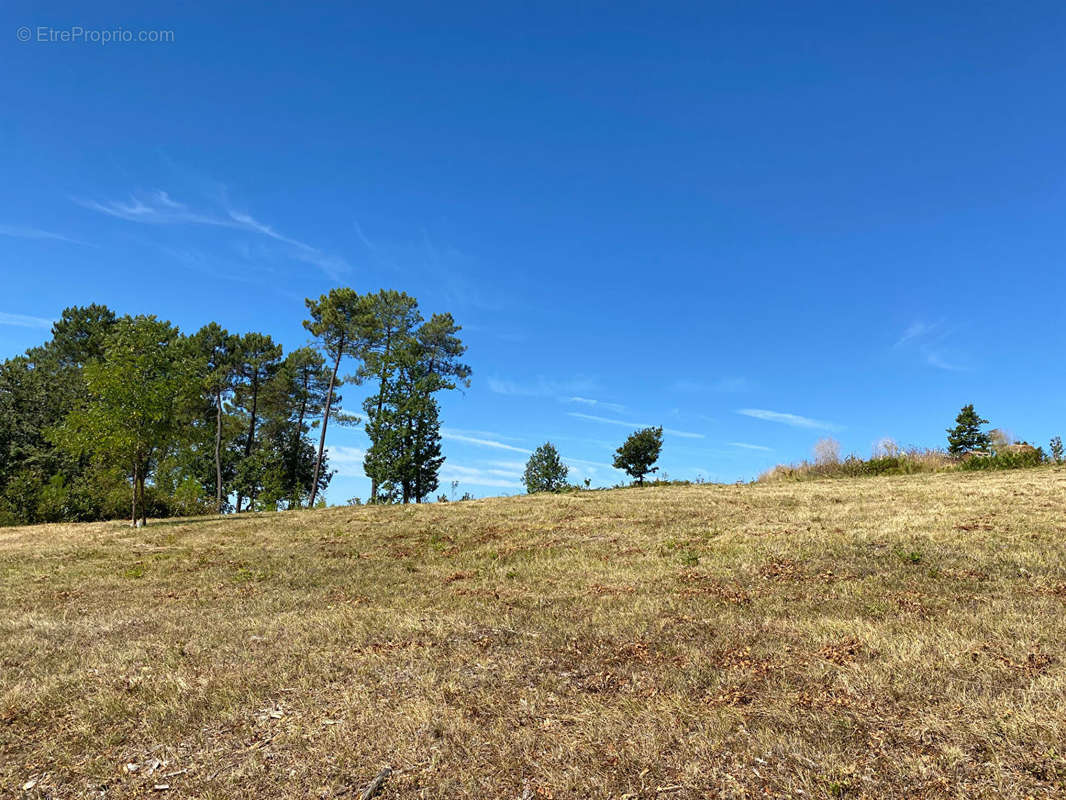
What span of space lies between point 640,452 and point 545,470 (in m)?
19.1

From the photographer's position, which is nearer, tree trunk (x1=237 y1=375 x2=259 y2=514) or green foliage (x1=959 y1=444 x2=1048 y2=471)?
green foliage (x1=959 y1=444 x2=1048 y2=471)

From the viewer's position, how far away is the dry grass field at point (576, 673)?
4.89 meters

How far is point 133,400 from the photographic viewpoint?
2550 cm

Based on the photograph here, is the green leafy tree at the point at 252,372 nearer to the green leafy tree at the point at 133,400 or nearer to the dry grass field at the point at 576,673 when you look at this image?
the green leafy tree at the point at 133,400

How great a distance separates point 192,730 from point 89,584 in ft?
35.7

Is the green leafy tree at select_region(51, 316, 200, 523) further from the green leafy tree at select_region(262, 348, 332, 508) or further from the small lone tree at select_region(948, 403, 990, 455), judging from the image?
the small lone tree at select_region(948, 403, 990, 455)

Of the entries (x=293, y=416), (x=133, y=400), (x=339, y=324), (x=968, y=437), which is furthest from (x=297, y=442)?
(x=968, y=437)

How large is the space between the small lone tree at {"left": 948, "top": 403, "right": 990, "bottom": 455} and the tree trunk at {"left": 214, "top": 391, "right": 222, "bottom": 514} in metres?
51.6

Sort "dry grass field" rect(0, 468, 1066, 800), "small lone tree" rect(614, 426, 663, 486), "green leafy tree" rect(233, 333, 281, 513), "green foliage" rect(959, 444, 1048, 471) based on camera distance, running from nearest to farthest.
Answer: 1. "dry grass field" rect(0, 468, 1066, 800)
2. "green foliage" rect(959, 444, 1048, 471)
3. "small lone tree" rect(614, 426, 663, 486)
4. "green leafy tree" rect(233, 333, 281, 513)

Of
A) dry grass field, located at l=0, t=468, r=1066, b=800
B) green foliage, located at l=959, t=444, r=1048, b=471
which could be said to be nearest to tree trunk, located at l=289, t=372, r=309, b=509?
dry grass field, located at l=0, t=468, r=1066, b=800

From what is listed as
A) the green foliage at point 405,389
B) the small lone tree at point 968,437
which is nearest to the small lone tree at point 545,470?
the green foliage at point 405,389

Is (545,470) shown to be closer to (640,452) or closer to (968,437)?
(640,452)

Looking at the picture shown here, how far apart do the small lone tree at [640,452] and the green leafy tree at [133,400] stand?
1072 inches

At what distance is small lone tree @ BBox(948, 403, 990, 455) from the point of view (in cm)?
3372
